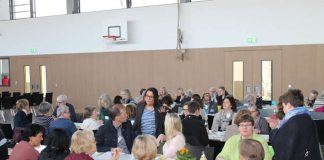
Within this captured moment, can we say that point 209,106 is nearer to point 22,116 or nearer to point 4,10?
point 22,116

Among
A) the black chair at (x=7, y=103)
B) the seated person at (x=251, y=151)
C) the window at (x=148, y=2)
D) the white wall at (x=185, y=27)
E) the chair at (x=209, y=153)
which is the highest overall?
the window at (x=148, y=2)

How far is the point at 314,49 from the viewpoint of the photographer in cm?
1097

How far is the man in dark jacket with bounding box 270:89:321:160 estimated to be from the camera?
136 inches

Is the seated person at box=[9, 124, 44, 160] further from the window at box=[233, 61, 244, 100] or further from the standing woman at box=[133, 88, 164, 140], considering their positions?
the window at box=[233, 61, 244, 100]

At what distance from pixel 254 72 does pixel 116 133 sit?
27.0ft

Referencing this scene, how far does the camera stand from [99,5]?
14930mm

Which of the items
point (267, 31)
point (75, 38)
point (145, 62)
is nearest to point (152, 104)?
point (267, 31)

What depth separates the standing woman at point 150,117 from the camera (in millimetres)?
5102

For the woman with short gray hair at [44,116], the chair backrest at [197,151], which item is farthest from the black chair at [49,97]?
the chair backrest at [197,151]

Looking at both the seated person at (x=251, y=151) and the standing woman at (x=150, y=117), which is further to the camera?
the standing woman at (x=150, y=117)

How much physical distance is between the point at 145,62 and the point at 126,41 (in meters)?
1.11

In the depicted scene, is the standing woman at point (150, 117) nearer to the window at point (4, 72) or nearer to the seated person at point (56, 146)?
the seated person at point (56, 146)

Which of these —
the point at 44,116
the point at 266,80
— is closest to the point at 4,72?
the point at 266,80

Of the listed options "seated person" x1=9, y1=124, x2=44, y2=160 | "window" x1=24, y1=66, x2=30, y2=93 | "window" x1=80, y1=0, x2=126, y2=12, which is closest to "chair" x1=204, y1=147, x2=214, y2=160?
"seated person" x1=9, y1=124, x2=44, y2=160
